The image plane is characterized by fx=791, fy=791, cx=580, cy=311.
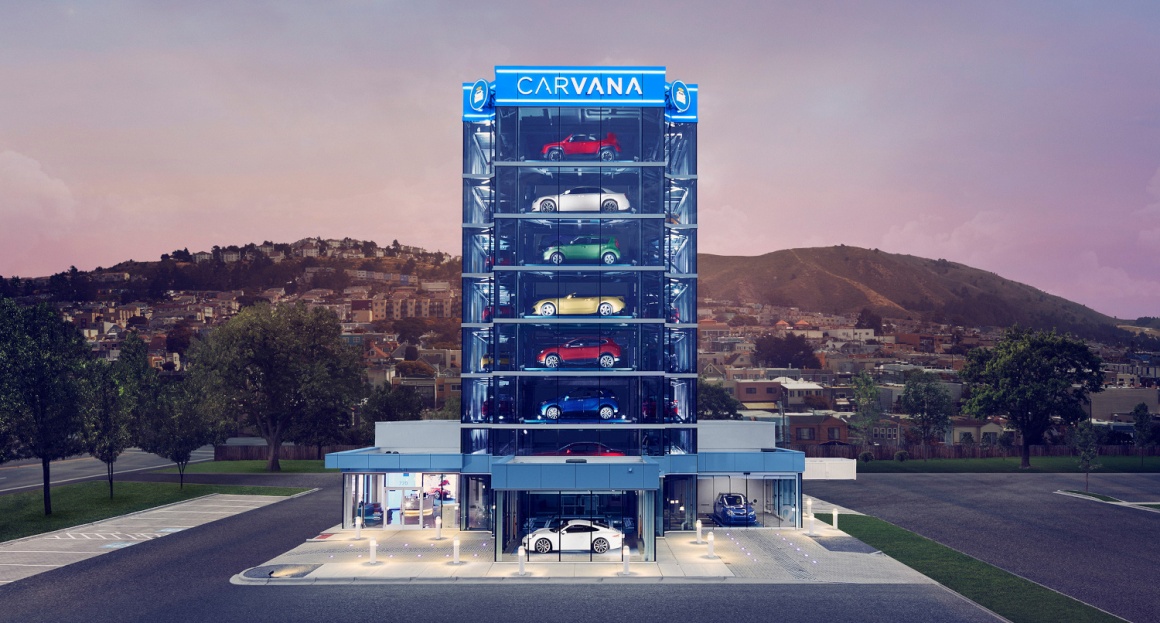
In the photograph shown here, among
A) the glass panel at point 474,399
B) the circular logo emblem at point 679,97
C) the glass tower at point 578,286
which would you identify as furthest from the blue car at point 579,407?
the circular logo emblem at point 679,97

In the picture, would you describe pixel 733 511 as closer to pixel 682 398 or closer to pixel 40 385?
pixel 682 398

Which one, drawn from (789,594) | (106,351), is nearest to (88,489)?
(789,594)

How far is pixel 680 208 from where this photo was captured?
44875 mm

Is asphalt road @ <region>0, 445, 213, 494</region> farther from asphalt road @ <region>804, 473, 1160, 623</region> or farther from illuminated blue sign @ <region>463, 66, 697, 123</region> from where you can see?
asphalt road @ <region>804, 473, 1160, 623</region>

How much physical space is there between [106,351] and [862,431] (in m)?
188

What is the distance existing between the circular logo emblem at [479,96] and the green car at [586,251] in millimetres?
8533

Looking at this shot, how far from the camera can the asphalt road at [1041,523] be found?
30.1 metres

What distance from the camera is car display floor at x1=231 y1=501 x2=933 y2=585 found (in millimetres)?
30562

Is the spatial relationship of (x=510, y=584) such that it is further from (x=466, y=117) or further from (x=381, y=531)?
(x=466, y=117)

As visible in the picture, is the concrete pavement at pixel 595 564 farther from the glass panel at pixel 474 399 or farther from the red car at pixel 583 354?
the red car at pixel 583 354

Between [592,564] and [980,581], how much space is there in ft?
48.9

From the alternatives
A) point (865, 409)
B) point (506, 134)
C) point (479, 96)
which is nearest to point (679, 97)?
point (506, 134)

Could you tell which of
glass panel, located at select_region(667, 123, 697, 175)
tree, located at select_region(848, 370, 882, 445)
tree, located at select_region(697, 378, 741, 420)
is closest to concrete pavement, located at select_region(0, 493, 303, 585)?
glass panel, located at select_region(667, 123, 697, 175)

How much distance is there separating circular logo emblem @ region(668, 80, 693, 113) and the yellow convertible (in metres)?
11.0
